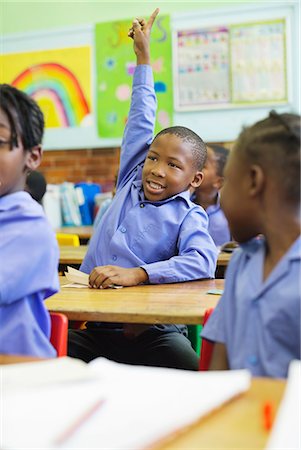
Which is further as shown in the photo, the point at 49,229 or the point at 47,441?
the point at 49,229

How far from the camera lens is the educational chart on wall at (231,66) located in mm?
4211

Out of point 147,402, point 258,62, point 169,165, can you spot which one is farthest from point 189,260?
point 258,62

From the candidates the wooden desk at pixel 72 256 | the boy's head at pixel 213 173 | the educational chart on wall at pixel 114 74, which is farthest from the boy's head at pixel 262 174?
the educational chart on wall at pixel 114 74

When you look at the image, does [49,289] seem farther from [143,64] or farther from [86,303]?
[143,64]

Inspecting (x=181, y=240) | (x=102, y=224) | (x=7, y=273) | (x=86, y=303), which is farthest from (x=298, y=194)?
(x=102, y=224)

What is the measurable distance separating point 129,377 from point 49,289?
45cm

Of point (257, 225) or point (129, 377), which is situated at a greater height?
point (257, 225)

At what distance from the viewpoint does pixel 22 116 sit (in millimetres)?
1146

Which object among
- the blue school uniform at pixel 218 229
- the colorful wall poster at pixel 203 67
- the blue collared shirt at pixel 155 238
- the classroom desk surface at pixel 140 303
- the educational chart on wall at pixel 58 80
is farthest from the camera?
the educational chart on wall at pixel 58 80

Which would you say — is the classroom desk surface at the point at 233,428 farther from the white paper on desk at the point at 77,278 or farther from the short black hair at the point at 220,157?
the short black hair at the point at 220,157

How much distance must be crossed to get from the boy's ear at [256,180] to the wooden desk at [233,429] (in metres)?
0.37

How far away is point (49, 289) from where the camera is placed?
1.08 metres

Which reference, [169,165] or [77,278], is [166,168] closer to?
[169,165]

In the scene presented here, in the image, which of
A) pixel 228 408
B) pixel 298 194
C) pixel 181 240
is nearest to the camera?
pixel 228 408
